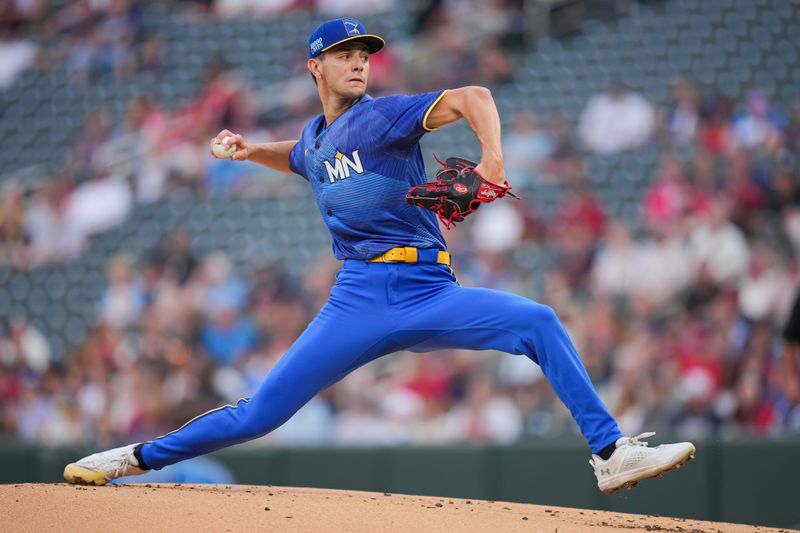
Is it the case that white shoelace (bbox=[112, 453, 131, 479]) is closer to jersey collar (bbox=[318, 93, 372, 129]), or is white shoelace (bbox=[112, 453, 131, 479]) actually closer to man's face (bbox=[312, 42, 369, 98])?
jersey collar (bbox=[318, 93, 372, 129])

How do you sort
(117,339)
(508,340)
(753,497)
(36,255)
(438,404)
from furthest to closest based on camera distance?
(36,255) → (117,339) → (438,404) → (753,497) → (508,340)

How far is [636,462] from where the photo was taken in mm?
3992

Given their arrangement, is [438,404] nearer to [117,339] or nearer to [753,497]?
[753,497]

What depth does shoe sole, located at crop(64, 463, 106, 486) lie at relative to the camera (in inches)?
190

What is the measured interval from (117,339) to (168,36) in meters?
4.30

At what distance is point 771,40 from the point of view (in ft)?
34.7

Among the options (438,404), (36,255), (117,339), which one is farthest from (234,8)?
A: (438,404)

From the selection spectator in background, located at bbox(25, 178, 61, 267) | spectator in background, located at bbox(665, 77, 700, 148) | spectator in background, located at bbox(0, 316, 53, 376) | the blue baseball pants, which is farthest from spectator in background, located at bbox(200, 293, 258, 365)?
the blue baseball pants

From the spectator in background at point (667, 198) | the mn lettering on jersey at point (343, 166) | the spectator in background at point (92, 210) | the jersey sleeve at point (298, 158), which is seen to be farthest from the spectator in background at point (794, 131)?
the spectator in background at point (92, 210)

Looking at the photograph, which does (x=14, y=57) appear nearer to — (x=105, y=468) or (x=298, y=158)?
(x=298, y=158)

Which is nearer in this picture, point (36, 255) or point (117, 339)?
point (117, 339)

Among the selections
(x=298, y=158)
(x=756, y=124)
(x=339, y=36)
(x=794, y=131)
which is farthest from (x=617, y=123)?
(x=339, y=36)

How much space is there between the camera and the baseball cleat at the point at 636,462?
3.96m

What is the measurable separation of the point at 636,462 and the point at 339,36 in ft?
6.88
